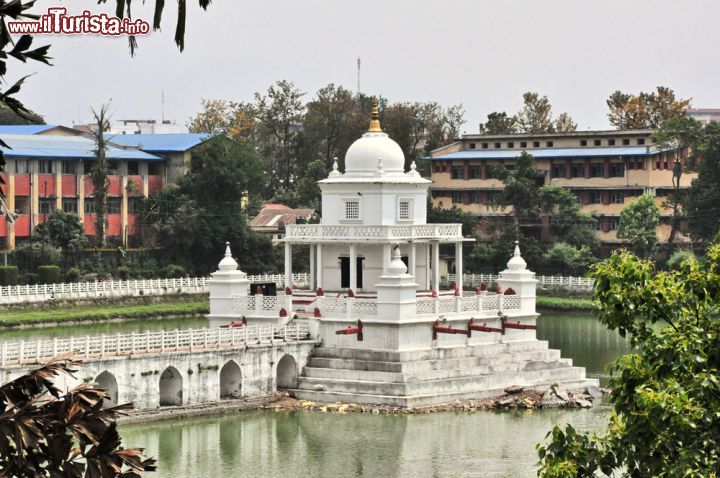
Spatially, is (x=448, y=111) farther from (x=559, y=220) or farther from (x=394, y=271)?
(x=394, y=271)

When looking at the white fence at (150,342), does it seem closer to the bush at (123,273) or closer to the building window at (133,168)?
the bush at (123,273)

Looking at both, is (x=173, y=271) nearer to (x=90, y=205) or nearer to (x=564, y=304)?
(x=90, y=205)

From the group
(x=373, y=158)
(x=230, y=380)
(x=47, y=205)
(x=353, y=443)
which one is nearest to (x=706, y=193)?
(x=47, y=205)

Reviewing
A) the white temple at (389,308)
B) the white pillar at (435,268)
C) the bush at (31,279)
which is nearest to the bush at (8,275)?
the bush at (31,279)

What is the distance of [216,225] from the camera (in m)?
87.0

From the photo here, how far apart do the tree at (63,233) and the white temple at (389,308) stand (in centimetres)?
3045

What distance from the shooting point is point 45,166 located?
85.4 meters

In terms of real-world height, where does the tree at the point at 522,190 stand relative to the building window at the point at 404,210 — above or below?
above

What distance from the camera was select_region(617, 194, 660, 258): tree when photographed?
284 ft

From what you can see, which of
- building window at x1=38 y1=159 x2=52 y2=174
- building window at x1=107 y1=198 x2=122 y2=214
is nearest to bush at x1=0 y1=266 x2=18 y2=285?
building window at x1=38 y1=159 x2=52 y2=174

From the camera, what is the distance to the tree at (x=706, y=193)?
86562mm

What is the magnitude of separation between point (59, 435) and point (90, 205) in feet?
250

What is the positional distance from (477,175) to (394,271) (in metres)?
50.1

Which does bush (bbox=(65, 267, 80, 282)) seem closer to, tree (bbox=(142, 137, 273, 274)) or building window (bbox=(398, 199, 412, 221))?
tree (bbox=(142, 137, 273, 274))
